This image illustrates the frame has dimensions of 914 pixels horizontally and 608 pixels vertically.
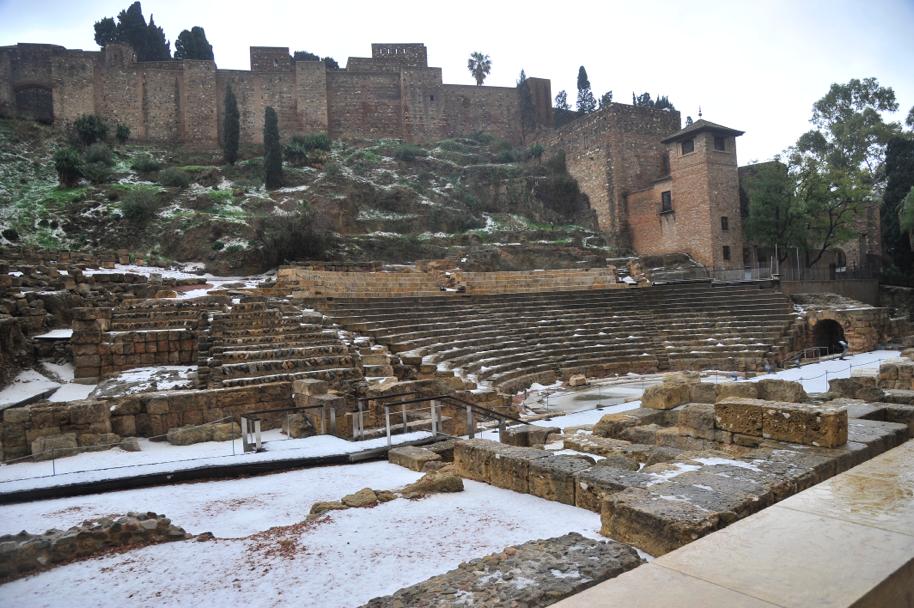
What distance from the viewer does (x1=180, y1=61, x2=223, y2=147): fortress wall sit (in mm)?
40281

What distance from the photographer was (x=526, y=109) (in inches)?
1861

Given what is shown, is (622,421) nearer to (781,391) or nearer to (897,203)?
(781,391)

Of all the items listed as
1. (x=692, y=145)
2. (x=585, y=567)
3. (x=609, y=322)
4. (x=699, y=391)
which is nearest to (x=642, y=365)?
(x=609, y=322)

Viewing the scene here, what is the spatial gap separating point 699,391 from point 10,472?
405 inches

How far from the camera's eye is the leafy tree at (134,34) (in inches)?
1654

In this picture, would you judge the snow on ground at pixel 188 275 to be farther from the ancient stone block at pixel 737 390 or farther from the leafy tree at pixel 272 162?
the ancient stone block at pixel 737 390

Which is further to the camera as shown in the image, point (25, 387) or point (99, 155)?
point (99, 155)

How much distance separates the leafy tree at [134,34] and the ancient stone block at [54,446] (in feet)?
145

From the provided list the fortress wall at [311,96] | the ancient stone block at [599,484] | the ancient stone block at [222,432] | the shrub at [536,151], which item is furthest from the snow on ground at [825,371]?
the fortress wall at [311,96]

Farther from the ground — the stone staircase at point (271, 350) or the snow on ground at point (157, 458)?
the stone staircase at point (271, 350)

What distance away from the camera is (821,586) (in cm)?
233

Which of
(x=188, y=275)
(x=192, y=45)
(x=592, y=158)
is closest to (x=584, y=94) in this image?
(x=592, y=158)

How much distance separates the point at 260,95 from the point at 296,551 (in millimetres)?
44551

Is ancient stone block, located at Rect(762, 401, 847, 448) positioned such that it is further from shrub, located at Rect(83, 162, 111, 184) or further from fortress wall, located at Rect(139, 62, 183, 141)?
fortress wall, located at Rect(139, 62, 183, 141)
